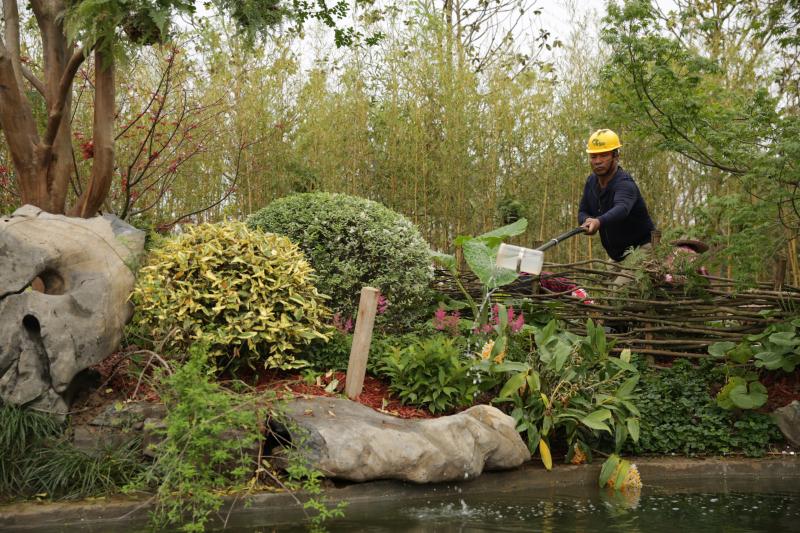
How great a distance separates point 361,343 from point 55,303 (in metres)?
1.77

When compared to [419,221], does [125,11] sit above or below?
above

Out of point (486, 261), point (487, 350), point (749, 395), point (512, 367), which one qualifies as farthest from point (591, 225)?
point (749, 395)

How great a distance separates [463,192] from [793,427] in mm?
4216

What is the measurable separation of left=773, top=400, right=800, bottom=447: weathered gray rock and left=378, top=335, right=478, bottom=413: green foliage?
2.12m

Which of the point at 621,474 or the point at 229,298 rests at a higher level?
the point at 229,298

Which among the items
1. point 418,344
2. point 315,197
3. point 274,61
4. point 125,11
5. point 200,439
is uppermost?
point 274,61

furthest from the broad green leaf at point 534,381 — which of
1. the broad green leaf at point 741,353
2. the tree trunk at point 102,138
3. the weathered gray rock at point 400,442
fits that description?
the tree trunk at point 102,138

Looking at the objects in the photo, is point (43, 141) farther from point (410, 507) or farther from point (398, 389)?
point (410, 507)

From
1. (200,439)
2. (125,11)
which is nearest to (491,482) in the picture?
(200,439)

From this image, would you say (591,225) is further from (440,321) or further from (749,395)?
(749,395)

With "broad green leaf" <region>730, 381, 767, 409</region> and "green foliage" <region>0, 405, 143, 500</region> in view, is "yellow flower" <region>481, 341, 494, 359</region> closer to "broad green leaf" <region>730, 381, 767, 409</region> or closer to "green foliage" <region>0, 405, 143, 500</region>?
"broad green leaf" <region>730, 381, 767, 409</region>

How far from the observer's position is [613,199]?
6.66 m

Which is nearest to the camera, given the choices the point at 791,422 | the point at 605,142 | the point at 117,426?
the point at 117,426

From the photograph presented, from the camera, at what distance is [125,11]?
5012 millimetres
